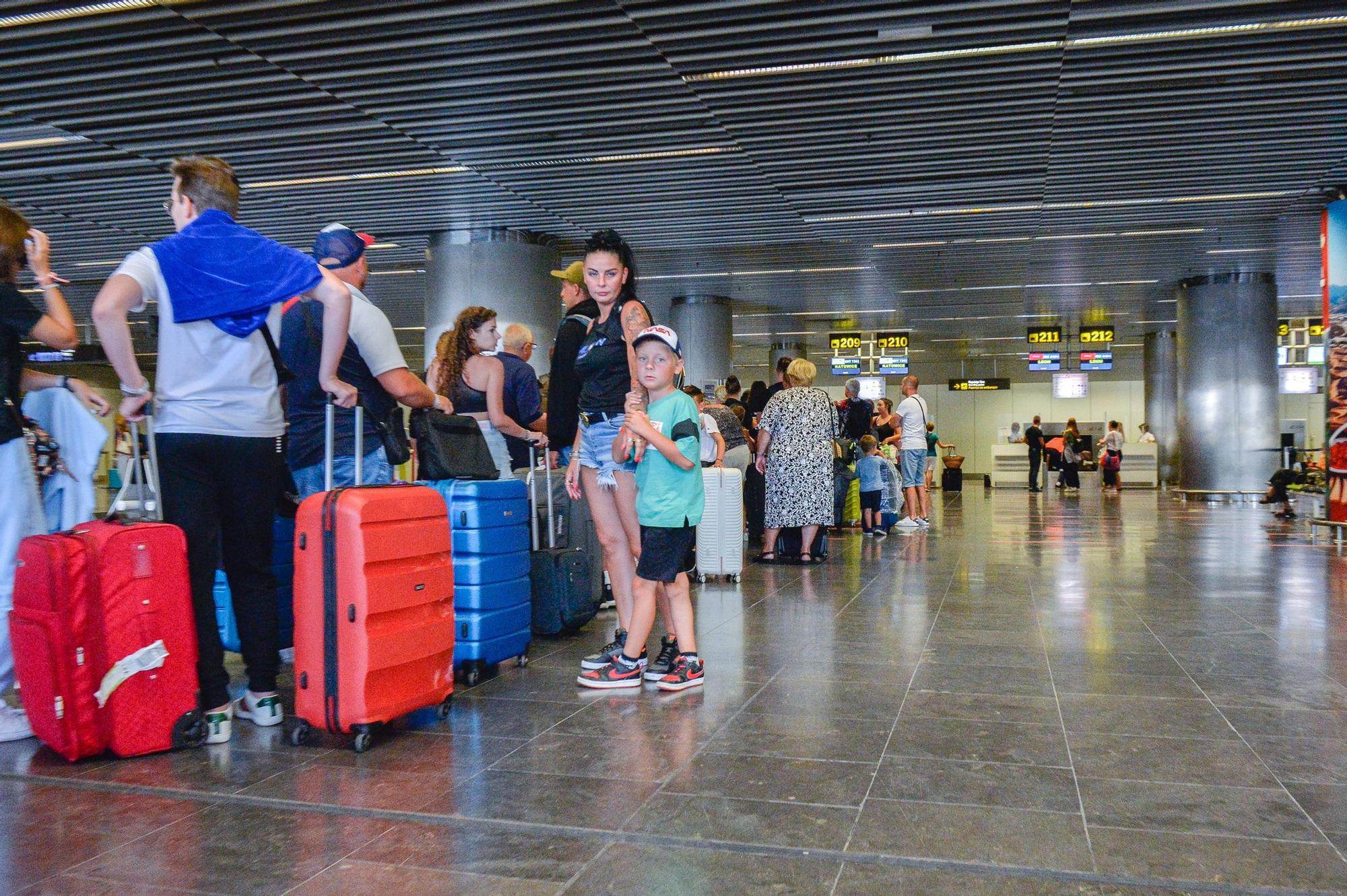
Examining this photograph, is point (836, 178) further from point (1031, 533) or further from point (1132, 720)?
point (1132, 720)

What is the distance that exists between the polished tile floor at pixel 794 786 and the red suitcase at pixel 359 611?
0.14m

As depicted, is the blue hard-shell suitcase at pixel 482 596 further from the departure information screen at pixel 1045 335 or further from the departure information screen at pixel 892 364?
the departure information screen at pixel 892 364

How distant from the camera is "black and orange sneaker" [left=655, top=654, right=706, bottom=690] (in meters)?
3.91

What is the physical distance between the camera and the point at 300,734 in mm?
3234

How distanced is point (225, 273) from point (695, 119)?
618cm

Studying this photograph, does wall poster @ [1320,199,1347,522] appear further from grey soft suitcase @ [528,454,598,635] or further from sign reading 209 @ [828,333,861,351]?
sign reading 209 @ [828,333,861,351]

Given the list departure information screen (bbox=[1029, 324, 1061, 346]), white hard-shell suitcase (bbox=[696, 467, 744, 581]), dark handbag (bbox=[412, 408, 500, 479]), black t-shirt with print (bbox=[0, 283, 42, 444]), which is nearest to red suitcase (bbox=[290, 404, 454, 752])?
dark handbag (bbox=[412, 408, 500, 479])

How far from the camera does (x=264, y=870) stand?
2211mm

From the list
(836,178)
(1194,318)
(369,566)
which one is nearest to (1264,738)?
(369,566)

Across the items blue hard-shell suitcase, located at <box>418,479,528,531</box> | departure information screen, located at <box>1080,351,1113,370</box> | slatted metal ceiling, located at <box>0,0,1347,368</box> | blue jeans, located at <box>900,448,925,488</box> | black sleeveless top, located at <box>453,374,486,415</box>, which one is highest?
slatted metal ceiling, located at <box>0,0,1347,368</box>

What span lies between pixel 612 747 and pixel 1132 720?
5.59ft

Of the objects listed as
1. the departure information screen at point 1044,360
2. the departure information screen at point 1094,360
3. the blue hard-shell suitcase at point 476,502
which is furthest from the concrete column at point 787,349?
the blue hard-shell suitcase at point 476,502

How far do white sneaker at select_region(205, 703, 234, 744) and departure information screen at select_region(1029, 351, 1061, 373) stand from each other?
25.8 meters

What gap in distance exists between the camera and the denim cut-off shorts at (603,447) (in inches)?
161
